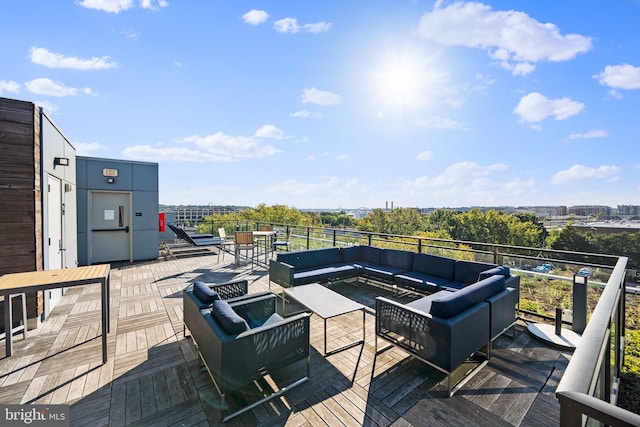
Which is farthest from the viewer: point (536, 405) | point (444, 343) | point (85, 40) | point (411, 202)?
point (411, 202)

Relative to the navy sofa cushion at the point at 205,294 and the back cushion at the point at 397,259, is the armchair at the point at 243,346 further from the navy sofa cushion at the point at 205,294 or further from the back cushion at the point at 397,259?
the back cushion at the point at 397,259

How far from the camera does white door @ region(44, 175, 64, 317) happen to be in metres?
3.81

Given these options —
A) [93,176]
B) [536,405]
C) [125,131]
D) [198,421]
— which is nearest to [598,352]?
[536,405]

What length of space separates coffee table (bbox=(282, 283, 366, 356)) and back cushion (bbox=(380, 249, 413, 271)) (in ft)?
6.13

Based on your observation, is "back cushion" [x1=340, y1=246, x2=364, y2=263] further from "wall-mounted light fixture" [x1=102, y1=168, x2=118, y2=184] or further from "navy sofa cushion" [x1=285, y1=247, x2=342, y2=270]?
"wall-mounted light fixture" [x1=102, y1=168, x2=118, y2=184]

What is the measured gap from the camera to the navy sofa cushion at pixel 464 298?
2.37 m

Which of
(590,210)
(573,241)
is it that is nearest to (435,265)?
(573,241)

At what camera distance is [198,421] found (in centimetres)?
196

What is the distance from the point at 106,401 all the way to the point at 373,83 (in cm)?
789

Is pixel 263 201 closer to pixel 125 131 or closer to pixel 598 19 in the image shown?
pixel 125 131

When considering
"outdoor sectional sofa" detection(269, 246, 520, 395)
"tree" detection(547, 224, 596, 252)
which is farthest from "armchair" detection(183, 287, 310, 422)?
"tree" detection(547, 224, 596, 252)

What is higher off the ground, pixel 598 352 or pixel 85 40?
pixel 85 40

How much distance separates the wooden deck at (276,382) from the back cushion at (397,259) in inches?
62.7

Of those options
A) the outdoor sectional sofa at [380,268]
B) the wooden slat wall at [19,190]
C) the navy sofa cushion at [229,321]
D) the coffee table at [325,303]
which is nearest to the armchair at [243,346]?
the navy sofa cushion at [229,321]
